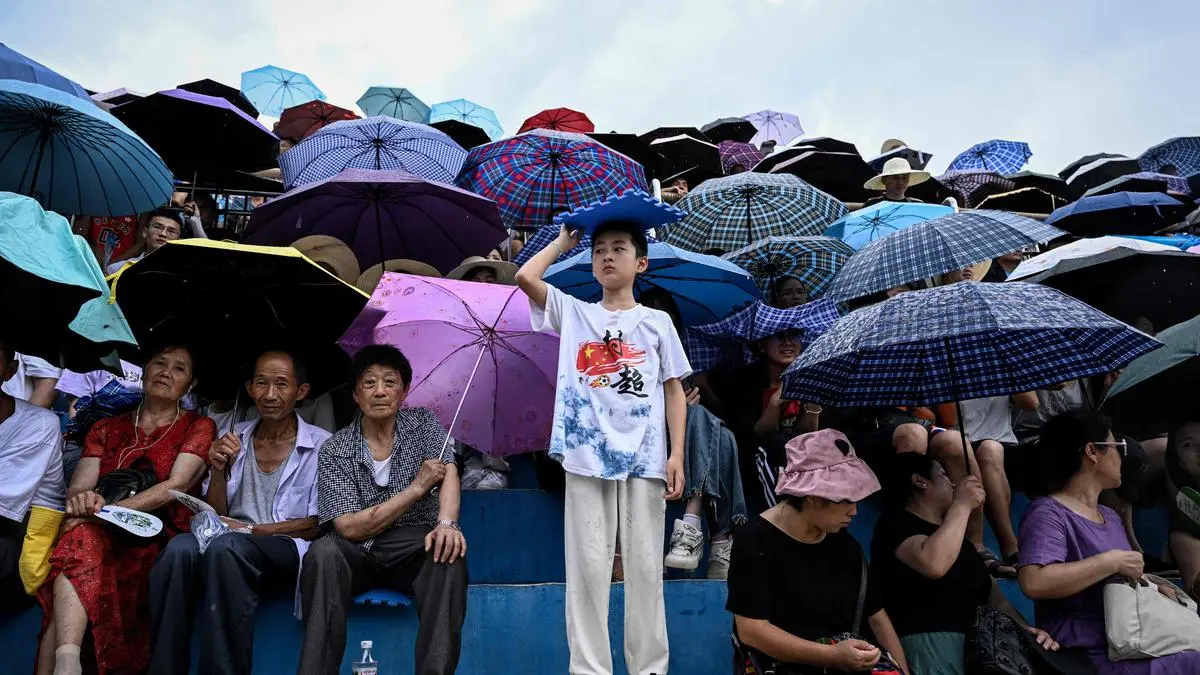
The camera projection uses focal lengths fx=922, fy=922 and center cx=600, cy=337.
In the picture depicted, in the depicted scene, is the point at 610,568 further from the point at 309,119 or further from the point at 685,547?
the point at 309,119

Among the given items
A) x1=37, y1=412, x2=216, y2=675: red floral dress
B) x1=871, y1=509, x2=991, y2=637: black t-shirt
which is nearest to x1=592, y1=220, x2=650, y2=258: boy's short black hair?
x1=871, y1=509, x2=991, y2=637: black t-shirt

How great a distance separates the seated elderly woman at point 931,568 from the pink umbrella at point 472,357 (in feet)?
6.25

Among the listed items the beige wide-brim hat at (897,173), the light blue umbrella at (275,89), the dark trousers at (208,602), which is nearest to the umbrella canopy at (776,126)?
the beige wide-brim hat at (897,173)

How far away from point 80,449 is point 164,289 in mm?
983

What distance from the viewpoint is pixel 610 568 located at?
3947 millimetres

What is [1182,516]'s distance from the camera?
175 inches

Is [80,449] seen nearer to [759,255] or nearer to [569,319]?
[569,319]

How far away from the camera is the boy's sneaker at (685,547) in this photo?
4586 millimetres

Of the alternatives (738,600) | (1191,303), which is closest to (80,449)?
(738,600)

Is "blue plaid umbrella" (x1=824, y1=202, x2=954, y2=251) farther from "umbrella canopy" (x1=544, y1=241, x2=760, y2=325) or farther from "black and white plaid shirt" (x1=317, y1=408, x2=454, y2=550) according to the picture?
"black and white plaid shirt" (x1=317, y1=408, x2=454, y2=550)

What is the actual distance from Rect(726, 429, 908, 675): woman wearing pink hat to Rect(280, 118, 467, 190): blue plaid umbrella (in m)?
4.86

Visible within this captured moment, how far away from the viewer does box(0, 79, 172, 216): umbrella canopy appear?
550cm

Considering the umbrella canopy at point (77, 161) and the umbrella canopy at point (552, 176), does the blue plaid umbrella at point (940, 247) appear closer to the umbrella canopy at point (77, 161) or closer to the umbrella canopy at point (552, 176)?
the umbrella canopy at point (552, 176)

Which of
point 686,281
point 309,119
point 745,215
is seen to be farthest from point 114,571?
point 309,119
